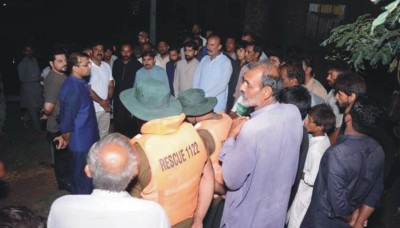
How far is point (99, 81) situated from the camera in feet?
20.8

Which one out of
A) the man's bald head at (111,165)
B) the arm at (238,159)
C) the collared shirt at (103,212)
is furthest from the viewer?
the arm at (238,159)

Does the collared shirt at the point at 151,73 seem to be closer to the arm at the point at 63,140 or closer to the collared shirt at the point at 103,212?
the arm at the point at 63,140

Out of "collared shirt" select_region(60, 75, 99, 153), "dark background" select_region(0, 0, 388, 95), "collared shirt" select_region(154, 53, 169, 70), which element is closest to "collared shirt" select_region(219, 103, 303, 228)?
"collared shirt" select_region(60, 75, 99, 153)

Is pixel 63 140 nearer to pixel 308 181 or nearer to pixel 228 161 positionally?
pixel 228 161

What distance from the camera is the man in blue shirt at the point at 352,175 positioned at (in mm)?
2996

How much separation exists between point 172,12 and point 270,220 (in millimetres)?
17084

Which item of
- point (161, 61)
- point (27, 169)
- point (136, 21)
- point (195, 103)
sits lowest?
point (27, 169)

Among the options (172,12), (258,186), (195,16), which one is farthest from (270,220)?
(172,12)

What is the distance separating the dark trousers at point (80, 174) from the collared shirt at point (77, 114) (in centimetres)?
9

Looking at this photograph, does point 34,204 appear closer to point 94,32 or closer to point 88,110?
point 88,110

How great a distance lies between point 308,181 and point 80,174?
2.96 m

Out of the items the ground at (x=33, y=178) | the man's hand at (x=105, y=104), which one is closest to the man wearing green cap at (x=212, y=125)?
the ground at (x=33, y=178)

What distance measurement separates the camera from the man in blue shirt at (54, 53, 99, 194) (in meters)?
4.41

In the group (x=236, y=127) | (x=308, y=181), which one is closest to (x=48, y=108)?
(x=236, y=127)
